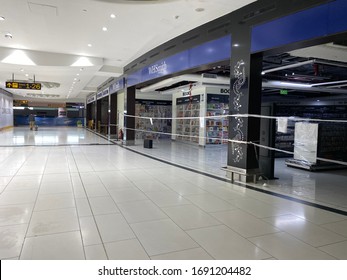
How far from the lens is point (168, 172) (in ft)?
19.3

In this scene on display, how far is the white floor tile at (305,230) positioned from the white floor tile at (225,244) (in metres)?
0.59

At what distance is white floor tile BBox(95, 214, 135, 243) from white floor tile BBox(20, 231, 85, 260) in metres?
0.25

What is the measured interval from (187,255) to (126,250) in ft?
1.73

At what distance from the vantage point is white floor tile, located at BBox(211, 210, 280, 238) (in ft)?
9.18

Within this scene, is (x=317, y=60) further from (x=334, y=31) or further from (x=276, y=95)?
(x=276, y=95)

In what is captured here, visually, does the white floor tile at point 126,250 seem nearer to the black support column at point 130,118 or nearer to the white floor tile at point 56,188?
the white floor tile at point 56,188

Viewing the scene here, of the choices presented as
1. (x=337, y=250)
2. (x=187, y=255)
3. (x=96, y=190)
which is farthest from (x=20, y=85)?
(x=337, y=250)

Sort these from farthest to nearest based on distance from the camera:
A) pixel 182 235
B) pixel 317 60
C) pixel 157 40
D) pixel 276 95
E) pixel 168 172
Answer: pixel 276 95 → pixel 157 40 → pixel 317 60 → pixel 168 172 → pixel 182 235

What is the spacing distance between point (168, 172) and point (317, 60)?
4978 mm

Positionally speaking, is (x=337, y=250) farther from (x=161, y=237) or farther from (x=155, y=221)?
(x=155, y=221)

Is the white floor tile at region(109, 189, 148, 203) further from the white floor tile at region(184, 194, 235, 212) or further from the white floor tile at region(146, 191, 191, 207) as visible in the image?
the white floor tile at region(184, 194, 235, 212)

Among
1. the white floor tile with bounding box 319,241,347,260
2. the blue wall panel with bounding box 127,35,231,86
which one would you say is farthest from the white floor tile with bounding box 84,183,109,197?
the blue wall panel with bounding box 127,35,231,86

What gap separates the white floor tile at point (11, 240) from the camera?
224cm

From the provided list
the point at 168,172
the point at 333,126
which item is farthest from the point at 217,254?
the point at 333,126
